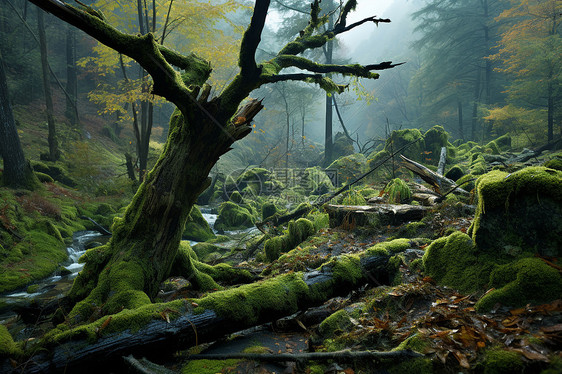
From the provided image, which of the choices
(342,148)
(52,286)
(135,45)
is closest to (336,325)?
(135,45)

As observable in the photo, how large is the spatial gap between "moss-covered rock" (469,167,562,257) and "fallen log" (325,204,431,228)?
3.56 meters

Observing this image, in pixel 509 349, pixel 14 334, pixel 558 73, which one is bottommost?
pixel 14 334

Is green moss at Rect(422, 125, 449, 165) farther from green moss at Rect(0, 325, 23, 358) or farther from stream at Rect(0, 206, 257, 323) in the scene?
green moss at Rect(0, 325, 23, 358)

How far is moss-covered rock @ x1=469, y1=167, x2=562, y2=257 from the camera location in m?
2.47

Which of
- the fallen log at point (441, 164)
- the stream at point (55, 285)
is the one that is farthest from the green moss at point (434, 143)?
the stream at point (55, 285)

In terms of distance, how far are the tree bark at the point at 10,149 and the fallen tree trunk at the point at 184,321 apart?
1054cm

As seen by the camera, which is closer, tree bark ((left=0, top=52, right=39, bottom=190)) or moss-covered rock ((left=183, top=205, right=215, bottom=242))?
tree bark ((left=0, top=52, right=39, bottom=190))

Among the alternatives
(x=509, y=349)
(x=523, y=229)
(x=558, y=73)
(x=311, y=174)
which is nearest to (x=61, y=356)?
(x=509, y=349)

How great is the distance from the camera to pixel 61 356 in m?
2.26

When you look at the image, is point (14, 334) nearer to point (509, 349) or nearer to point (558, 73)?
point (509, 349)

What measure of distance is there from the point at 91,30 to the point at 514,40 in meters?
25.7

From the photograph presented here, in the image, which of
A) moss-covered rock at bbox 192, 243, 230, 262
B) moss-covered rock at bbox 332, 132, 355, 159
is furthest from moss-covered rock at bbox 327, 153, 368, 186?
moss-covered rock at bbox 192, 243, 230, 262

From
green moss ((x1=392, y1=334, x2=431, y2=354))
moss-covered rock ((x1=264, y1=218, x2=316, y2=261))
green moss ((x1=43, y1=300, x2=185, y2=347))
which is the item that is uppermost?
green moss ((x1=392, y1=334, x2=431, y2=354))

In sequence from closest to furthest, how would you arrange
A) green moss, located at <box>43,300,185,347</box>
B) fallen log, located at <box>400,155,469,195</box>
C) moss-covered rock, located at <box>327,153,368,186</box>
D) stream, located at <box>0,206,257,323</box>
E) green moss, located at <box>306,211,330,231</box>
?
green moss, located at <box>43,300,185,347</box> < stream, located at <box>0,206,257,323</box> < fallen log, located at <box>400,155,469,195</box> < green moss, located at <box>306,211,330,231</box> < moss-covered rock, located at <box>327,153,368,186</box>
